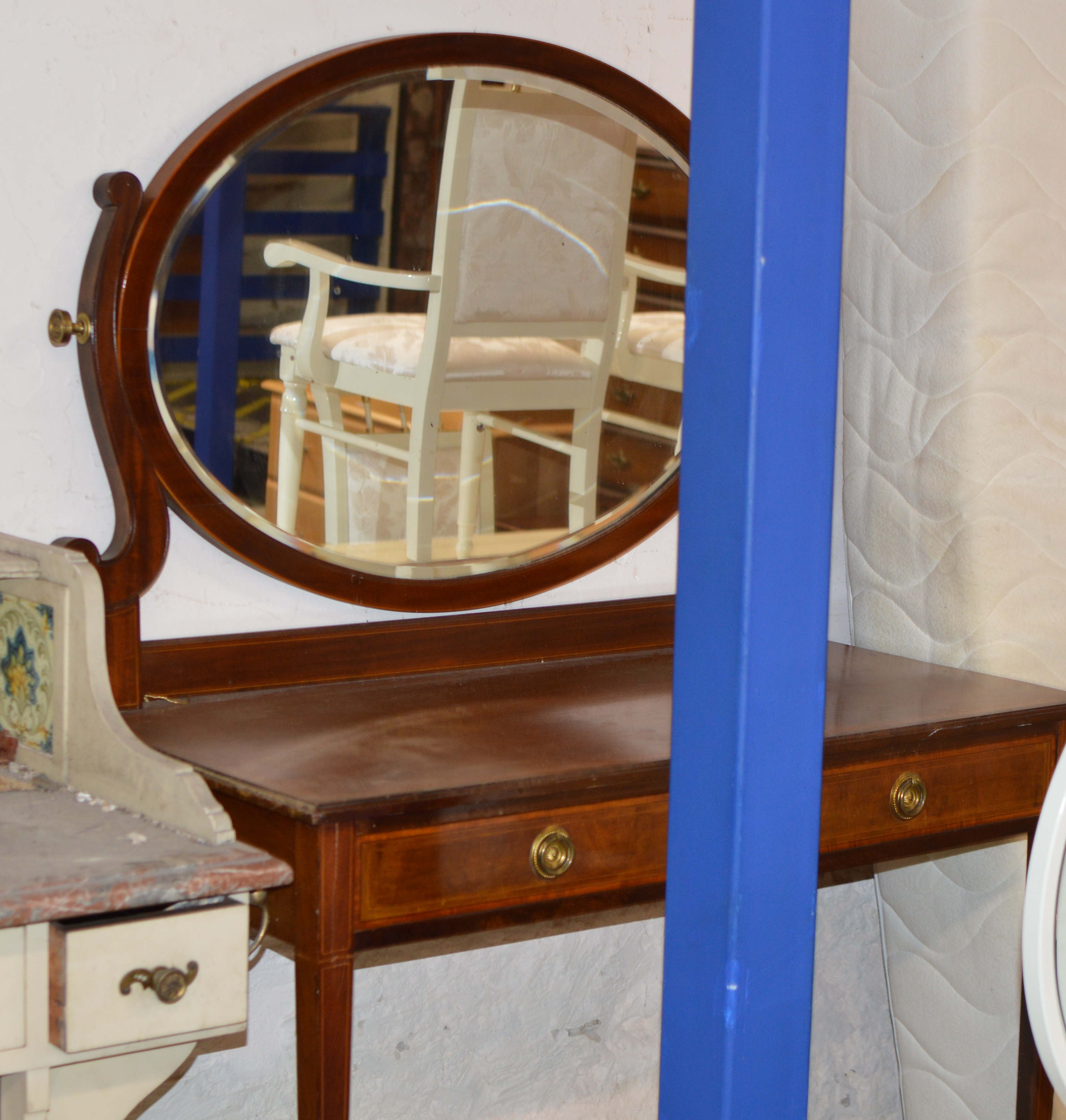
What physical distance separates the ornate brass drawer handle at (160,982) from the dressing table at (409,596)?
5.7 inches

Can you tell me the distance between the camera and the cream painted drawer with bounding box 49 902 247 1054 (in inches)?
43.8

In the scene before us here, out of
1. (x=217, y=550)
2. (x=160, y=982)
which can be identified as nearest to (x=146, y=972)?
(x=160, y=982)

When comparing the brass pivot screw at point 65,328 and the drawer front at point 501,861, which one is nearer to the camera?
the drawer front at point 501,861

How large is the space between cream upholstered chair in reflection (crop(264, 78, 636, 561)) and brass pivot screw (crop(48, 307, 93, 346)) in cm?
21

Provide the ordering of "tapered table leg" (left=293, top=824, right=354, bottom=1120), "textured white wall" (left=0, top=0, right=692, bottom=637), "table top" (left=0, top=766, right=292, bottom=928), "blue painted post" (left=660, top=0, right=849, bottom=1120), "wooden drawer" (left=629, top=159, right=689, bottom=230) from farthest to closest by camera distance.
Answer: "wooden drawer" (left=629, top=159, right=689, bottom=230) < "textured white wall" (left=0, top=0, right=692, bottom=637) < "tapered table leg" (left=293, top=824, right=354, bottom=1120) < "table top" (left=0, top=766, right=292, bottom=928) < "blue painted post" (left=660, top=0, right=849, bottom=1120)

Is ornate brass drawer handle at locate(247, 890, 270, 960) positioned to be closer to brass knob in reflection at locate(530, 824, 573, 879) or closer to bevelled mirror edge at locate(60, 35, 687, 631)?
brass knob in reflection at locate(530, 824, 573, 879)

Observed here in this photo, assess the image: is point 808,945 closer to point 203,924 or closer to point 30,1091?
point 203,924

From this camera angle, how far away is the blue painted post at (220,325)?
5.09 ft

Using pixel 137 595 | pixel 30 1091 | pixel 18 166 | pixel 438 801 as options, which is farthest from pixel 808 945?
pixel 18 166

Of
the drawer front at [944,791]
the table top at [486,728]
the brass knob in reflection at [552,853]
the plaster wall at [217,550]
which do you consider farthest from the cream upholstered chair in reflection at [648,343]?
the brass knob in reflection at [552,853]

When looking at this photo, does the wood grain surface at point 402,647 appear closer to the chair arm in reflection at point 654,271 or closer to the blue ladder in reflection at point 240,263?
the blue ladder in reflection at point 240,263

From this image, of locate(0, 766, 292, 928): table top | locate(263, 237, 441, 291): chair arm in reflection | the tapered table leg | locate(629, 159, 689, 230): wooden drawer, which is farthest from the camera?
locate(629, 159, 689, 230): wooden drawer

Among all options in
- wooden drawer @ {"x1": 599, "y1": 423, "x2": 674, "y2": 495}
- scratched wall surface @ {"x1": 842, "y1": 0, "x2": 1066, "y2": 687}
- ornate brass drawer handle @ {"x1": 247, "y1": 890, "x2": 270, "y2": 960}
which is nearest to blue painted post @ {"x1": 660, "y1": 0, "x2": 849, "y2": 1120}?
ornate brass drawer handle @ {"x1": 247, "y1": 890, "x2": 270, "y2": 960}

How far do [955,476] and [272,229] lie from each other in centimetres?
99
